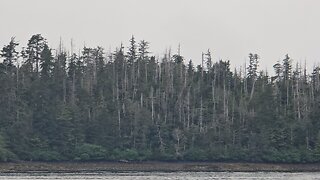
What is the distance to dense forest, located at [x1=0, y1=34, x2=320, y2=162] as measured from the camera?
121 meters

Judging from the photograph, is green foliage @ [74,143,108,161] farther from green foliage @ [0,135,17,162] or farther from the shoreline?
Result: green foliage @ [0,135,17,162]

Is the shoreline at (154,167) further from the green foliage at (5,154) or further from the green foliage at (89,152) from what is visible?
the green foliage at (89,152)

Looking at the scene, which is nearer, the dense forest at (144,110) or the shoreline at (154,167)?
the shoreline at (154,167)

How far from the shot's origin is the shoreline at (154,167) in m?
109

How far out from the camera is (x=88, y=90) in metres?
138

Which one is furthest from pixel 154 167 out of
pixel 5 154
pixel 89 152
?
pixel 5 154

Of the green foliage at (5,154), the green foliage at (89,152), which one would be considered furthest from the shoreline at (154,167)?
Result: the green foliage at (89,152)

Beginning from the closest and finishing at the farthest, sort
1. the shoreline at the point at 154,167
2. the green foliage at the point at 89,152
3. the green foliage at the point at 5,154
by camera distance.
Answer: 1. the shoreline at the point at 154,167
2. the green foliage at the point at 5,154
3. the green foliage at the point at 89,152

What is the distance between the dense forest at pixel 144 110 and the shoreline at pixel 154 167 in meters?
2.04

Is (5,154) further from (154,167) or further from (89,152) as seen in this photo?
(154,167)

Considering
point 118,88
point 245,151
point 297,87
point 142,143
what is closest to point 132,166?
point 142,143

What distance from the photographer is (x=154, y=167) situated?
378 ft

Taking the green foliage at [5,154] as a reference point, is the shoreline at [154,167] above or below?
below

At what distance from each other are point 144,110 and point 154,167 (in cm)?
1835
